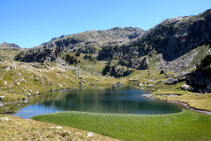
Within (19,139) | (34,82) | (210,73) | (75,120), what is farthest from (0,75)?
(210,73)

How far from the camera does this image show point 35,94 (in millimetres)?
124188

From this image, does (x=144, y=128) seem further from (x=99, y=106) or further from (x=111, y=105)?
(x=111, y=105)

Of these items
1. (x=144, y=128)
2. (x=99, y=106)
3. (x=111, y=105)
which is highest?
(x=144, y=128)

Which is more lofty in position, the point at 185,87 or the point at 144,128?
the point at 185,87

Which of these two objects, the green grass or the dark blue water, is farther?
the dark blue water

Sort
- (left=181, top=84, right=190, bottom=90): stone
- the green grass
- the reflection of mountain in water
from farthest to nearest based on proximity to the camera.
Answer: (left=181, top=84, right=190, bottom=90): stone < the reflection of mountain in water < the green grass

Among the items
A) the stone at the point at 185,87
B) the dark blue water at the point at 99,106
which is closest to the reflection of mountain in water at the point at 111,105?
the dark blue water at the point at 99,106

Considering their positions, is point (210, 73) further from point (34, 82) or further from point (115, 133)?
point (34, 82)

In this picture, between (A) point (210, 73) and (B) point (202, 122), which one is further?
(A) point (210, 73)

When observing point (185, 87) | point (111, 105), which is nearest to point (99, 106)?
point (111, 105)

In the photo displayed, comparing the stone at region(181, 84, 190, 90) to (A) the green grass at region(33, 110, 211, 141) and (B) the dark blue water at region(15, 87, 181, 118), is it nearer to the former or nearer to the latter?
(B) the dark blue water at region(15, 87, 181, 118)

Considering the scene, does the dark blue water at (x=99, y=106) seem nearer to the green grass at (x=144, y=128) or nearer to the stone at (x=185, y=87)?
the green grass at (x=144, y=128)

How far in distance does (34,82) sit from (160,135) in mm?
135213

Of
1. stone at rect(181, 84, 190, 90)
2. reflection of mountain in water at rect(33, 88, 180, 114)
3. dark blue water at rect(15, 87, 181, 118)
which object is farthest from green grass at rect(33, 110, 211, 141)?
stone at rect(181, 84, 190, 90)
